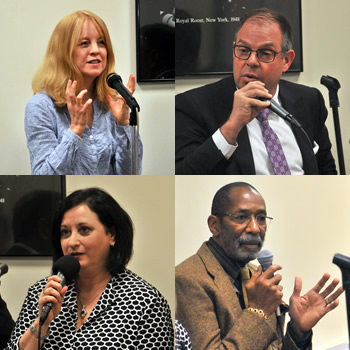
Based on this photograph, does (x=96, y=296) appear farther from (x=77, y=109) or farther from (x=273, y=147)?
(x=273, y=147)

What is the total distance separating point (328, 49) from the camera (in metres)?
2.41

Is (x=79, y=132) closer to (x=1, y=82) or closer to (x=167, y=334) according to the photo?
(x=1, y=82)

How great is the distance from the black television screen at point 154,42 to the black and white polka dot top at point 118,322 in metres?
0.85

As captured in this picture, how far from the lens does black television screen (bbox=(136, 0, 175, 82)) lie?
101 inches

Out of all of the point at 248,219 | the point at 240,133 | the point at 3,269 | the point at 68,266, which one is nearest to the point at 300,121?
the point at 240,133

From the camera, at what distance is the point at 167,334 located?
2461 mm

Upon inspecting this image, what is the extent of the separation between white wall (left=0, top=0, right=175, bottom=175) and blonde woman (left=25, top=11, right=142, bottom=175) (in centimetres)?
6

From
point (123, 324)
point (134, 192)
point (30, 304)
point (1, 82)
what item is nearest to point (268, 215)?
point (134, 192)

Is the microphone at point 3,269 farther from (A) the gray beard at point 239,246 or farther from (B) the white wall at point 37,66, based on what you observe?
(A) the gray beard at point 239,246

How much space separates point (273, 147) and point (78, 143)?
791mm

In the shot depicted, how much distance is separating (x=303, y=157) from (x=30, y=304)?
4.20 ft

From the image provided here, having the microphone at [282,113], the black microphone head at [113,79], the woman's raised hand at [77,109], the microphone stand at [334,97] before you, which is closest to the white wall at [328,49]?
the microphone stand at [334,97]

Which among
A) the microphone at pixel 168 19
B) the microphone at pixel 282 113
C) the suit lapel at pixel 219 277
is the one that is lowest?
the suit lapel at pixel 219 277

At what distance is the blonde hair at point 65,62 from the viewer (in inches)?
99.6
